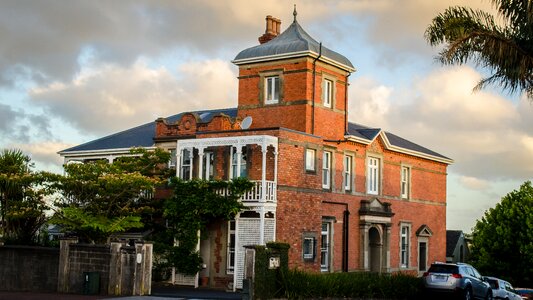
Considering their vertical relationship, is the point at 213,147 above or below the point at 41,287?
above

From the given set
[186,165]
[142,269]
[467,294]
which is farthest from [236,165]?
[467,294]

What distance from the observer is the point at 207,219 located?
35.0 metres

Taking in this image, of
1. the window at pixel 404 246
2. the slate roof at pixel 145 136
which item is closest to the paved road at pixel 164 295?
the slate roof at pixel 145 136

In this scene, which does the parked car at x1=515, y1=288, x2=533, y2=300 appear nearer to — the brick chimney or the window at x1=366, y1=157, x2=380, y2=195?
the window at x1=366, y1=157, x2=380, y2=195

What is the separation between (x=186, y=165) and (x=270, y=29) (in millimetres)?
9754

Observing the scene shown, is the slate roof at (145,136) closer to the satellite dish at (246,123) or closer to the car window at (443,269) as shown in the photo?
the satellite dish at (246,123)

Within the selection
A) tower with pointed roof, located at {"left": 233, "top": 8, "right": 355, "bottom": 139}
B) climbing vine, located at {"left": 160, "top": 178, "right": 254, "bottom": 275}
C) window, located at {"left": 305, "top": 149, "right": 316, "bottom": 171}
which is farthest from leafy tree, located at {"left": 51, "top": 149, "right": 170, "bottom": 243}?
window, located at {"left": 305, "top": 149, "right": 316, "bottom": 171}

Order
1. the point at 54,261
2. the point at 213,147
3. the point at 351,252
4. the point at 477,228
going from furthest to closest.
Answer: the point at 477,228 < the point at 351,252 < the point at 213,147 < the point at 54,261

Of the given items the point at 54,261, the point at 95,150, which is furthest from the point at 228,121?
the point at 54,261

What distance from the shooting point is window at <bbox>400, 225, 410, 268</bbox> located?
44219mm

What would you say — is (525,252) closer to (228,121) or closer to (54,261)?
(228,121)

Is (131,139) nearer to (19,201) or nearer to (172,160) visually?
(172,160)

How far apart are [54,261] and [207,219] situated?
7.12m

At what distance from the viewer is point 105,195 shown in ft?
114
